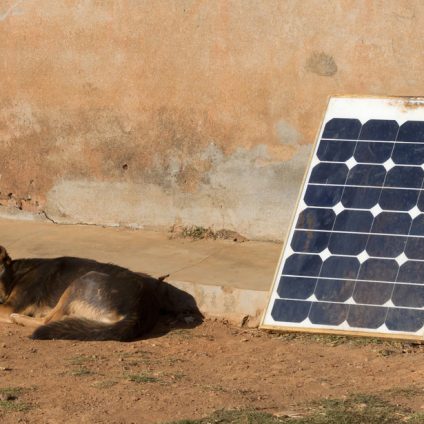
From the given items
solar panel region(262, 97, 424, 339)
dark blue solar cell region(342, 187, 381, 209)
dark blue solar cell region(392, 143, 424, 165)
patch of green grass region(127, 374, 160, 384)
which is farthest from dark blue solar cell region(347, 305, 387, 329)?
patch of green grass region(127, 374, 160, 384)

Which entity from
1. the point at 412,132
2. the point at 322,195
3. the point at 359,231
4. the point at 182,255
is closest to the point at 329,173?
the point at 322,195

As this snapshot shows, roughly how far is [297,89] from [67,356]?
3.29 meters

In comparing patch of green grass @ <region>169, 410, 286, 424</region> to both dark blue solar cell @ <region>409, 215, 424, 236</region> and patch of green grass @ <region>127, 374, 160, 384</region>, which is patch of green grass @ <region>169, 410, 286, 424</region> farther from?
dark blue solar cell @ <region>409, 215, 424, 236</region>

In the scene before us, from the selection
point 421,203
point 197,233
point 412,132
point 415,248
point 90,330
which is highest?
point 412,132

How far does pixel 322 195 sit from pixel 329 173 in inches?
7.3

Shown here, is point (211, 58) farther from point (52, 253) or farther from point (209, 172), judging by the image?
point (52, 253)

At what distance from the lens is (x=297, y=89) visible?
932 cm

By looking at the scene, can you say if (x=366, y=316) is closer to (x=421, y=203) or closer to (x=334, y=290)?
(x=334, y=290)

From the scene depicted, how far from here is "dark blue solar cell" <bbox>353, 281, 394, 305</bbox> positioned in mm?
7289

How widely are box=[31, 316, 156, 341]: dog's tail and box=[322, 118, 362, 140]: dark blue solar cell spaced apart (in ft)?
6.46

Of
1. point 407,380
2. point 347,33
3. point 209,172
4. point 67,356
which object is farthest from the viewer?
point 209,172

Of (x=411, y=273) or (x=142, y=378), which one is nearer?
(x=142, y=378)

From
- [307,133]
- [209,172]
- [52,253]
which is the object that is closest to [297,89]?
[307,133]

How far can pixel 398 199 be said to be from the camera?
7.63 meters
